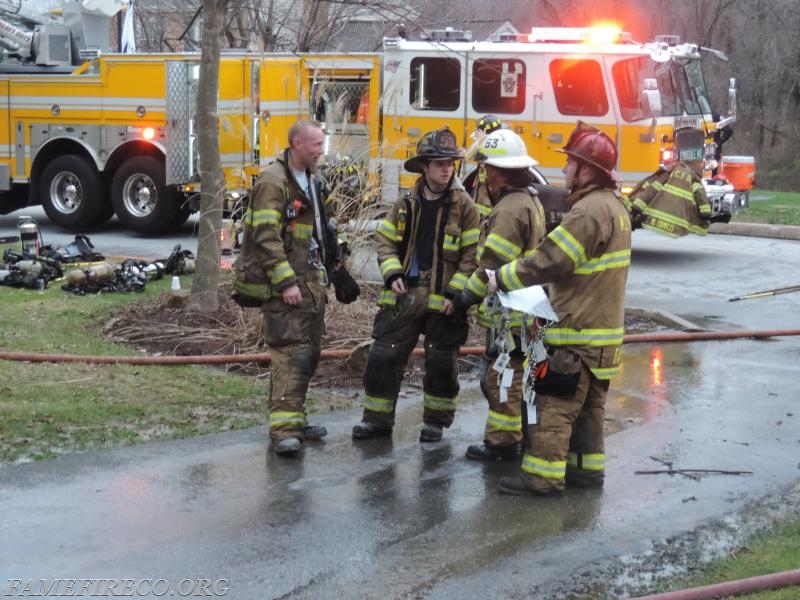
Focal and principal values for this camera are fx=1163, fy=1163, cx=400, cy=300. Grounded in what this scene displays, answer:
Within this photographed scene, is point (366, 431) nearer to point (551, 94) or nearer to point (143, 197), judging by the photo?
point (551, 94)

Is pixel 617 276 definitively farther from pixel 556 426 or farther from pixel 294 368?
pixel 294 368

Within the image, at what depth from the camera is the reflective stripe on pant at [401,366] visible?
611 centimetres

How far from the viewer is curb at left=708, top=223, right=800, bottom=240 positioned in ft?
53.5

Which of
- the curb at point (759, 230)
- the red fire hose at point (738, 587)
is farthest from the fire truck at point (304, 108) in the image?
the red fire hose at point (738, 587)

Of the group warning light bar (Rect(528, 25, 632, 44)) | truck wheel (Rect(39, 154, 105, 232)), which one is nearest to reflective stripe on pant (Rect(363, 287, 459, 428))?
warning light bar (Rect(528, 25, 632, 44))

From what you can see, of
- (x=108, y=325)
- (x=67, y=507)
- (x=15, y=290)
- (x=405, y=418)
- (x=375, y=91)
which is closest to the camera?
(x=67, y=507)

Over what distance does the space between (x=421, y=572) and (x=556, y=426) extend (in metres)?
1.18

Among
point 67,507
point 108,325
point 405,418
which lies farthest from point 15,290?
point 67,507

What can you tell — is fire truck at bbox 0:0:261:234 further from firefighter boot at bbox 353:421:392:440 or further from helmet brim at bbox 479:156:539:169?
helmet brim at bbox 479:156:539:169

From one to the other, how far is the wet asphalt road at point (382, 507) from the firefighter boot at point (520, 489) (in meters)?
0.07

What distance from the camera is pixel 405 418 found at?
6691 mm

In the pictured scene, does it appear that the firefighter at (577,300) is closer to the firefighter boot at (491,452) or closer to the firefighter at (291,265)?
the firefighter boot at (491,452)

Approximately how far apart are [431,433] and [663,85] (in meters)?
8.77

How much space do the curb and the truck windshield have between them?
269cm
